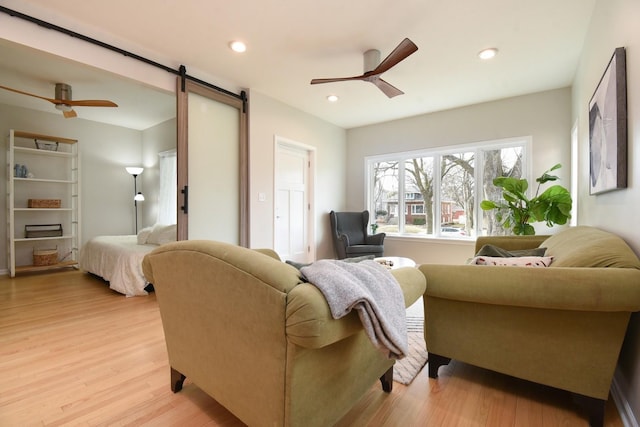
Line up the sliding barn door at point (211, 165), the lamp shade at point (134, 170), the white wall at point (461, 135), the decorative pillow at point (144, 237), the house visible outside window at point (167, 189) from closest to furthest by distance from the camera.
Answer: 1. the sliding barn door at point (211, 165)
2. the white wall at point (461, 135)
3. the decorative pillow at point (144, 237)
4. the house visible outside window at point (167, 189)
5. the lamp shade at point (134, 170)

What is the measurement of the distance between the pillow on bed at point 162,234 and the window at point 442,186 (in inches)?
132

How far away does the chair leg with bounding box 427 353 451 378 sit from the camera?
1.69m

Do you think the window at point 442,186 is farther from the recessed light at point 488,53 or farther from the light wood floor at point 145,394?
the light wood floor at point 145,394

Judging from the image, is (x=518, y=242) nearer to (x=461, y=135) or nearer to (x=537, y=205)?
(x=537, y=205)

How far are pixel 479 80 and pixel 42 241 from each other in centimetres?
698

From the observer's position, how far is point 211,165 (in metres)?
3.42

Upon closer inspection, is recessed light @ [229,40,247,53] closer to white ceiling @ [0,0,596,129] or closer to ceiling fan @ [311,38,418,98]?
white ceiling @ [0,0,596,129]

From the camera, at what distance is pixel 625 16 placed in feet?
5.26

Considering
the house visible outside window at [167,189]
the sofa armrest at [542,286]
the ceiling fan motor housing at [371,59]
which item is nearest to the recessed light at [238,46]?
the ceiling fan motor housing at [371,59]

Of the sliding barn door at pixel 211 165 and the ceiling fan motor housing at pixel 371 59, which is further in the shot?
the sliding barn door at pixel 211 165

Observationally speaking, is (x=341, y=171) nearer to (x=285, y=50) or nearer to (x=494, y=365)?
(x=285, y=50)

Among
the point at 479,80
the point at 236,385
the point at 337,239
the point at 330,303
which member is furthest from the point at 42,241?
the point at 479,80

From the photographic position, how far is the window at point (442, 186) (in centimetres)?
425

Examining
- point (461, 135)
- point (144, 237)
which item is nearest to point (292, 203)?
point (144, 237)
